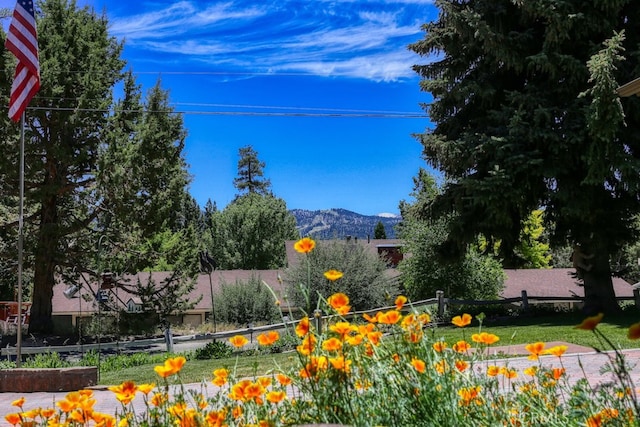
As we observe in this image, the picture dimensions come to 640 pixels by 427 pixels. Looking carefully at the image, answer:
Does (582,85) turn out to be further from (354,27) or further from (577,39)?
(354,27)

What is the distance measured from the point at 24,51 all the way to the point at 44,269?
1151 cm

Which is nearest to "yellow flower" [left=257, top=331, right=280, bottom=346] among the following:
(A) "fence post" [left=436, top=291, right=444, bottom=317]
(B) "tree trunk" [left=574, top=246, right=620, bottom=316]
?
(B) "tree trunk" [left=574, top=246, right=620, bottom=316]

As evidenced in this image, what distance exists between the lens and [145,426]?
250 cm

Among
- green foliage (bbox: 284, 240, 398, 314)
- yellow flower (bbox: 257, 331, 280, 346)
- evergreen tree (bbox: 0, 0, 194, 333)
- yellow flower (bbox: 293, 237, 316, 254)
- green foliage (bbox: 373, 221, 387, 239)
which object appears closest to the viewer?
yellow flower (bbox: 293, 237, 316, 254)

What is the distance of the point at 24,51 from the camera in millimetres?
10984

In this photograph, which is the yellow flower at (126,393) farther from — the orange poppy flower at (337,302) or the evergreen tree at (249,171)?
the evergreen tree at (249,171)

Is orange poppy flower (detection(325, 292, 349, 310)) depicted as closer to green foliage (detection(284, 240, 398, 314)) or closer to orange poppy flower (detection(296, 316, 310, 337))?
orange poppy flower (detection(296, 316, 310, 337))

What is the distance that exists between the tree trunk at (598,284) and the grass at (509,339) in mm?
612

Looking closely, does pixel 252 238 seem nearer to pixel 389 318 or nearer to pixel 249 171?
pixel 249 171

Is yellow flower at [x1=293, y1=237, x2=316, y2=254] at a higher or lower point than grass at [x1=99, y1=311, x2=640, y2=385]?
higher

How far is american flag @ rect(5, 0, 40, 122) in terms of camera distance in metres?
11.0

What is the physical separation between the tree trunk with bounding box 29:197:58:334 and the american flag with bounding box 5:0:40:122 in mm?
9804

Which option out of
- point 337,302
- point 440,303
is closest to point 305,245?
point 337,302

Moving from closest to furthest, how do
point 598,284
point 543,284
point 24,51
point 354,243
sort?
1. point 24,51
2. point 598,284
3. point 354,243
4. point 543,284
